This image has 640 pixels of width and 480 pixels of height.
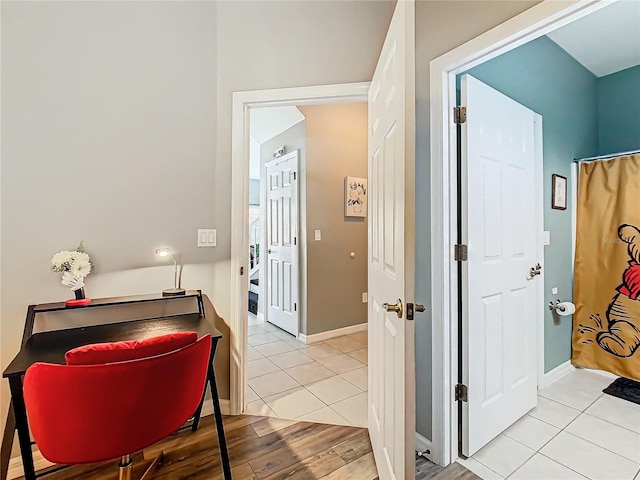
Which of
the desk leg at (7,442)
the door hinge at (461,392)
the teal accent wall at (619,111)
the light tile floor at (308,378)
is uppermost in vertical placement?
the teal accent wall at (619,111)

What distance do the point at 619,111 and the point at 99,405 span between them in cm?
429

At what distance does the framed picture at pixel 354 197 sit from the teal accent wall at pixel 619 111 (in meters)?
2.35

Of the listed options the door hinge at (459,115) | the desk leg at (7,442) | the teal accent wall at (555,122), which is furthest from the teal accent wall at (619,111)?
the desk leg at (7,442)

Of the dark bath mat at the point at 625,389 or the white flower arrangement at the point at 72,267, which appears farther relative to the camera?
the dark bath mat at the point at 625,389

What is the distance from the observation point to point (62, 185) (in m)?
1.63

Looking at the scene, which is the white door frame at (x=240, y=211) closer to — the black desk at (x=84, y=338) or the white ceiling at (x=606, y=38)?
the black desk at (x=84, y=338)

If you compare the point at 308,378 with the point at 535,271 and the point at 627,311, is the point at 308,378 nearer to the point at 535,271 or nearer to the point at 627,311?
the point at 535,271

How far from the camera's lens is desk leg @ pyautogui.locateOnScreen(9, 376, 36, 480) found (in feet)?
3.35

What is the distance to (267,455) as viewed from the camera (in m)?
1.62

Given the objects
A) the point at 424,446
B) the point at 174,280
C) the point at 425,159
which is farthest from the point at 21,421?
the point at 425,159

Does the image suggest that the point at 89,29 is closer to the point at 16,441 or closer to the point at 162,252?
the point at 162,252

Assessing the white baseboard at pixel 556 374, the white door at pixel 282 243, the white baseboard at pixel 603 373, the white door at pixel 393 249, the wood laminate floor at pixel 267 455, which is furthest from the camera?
the white door at pixel 282 243

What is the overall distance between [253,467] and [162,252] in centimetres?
128

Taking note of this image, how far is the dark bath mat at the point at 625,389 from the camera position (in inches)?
85.2
